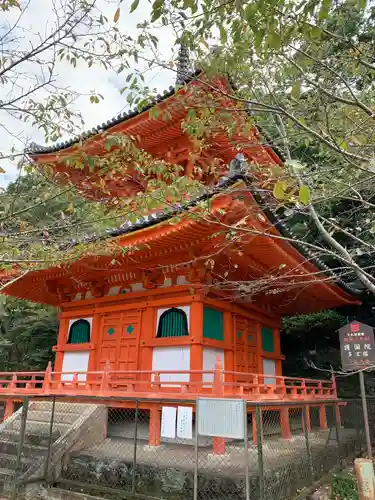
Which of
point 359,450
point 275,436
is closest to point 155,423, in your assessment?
point 275,436

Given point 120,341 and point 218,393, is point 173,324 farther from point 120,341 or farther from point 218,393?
point 218,393

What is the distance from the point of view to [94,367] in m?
9.80

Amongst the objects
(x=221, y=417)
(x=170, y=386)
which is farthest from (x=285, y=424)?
(x=221, y=417)

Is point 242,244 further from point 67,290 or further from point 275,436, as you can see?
point 67,290

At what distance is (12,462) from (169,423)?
303cm

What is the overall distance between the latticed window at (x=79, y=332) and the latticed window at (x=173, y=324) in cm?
246

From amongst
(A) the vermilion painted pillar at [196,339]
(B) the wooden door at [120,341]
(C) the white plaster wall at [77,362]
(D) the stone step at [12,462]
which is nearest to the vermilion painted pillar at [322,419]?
(A) the vermilion painted pillar at [196,339]

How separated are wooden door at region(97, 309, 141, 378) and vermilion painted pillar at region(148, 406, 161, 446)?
153 cm

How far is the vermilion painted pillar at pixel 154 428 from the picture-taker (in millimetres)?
7473

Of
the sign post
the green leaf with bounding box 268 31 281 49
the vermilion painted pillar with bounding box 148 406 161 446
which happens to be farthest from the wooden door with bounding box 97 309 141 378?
the green leaf with bounding box 268 31 281 49

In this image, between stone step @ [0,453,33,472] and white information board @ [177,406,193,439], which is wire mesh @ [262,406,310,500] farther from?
stone step @ [0,453,33,472]

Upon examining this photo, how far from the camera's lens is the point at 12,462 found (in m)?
6.95

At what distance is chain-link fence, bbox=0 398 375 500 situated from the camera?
18.2 ft

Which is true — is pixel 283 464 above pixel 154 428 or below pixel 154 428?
below
